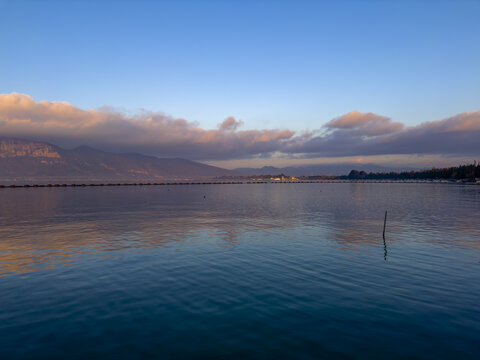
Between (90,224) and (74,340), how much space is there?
Result: 37.5 m

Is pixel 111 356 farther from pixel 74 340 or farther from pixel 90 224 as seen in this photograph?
pixel 90 224

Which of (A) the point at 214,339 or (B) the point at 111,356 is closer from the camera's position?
(B) the point at 111,356

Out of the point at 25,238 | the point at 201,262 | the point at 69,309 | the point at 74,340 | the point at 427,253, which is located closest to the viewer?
the point at 74,340

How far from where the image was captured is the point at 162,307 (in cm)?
1638

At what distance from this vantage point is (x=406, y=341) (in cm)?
1303

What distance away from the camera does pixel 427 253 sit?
2875 cm

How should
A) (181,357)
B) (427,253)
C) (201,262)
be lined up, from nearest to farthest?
(181,357)
(201,262)
(427,253)

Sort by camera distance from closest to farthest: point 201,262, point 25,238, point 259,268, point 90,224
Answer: point 259,268 < point 201,262 < point 25,238 < point 90,224

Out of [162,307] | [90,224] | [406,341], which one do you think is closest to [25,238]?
[90,224]

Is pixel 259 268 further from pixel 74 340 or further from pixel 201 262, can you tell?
pixel 74 340

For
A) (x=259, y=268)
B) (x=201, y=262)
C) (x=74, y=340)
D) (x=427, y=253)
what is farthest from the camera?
(x=427, y=253)

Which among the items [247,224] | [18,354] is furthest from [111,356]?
[247,224]

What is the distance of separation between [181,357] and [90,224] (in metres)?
41.0

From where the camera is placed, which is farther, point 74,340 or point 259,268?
point 259,268
